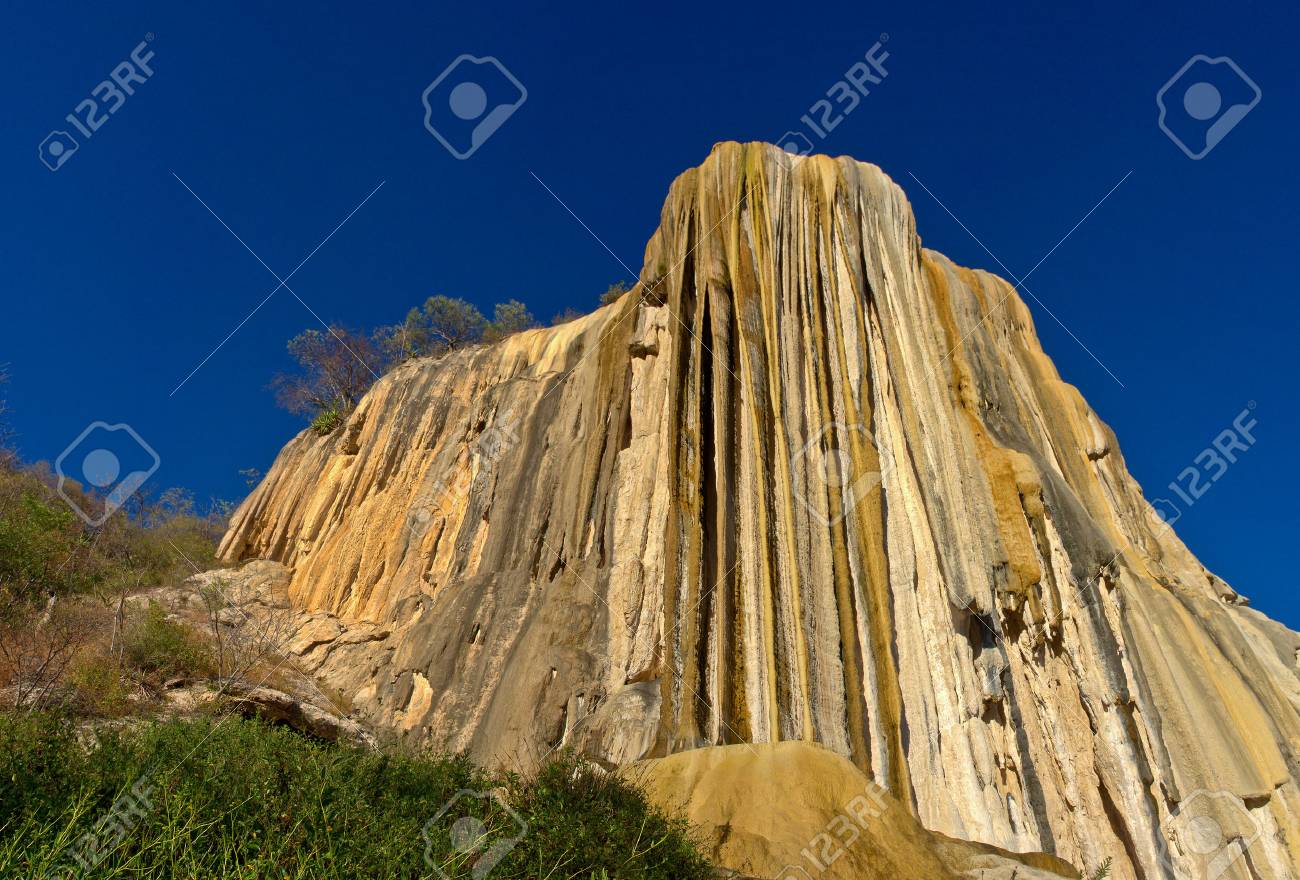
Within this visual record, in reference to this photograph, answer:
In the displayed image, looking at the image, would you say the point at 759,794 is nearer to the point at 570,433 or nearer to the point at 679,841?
the point at 679,841

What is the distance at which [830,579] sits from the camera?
1333 centimetres

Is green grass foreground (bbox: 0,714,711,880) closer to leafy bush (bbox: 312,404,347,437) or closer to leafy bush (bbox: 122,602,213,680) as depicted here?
leafy bush (bbox: 122,602,213,680)

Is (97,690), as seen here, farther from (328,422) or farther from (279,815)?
(328,422)

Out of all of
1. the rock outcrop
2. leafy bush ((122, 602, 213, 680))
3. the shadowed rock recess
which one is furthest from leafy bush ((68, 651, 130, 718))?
the rock outcrop

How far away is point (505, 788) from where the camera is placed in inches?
371

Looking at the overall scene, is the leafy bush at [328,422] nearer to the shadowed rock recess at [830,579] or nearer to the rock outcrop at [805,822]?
the shadowed rock recess at [830,579]

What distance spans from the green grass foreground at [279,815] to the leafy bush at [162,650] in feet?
15.4

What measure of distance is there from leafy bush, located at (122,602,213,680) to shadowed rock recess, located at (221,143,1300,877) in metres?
3.20

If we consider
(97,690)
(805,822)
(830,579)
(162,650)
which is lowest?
(97,690)

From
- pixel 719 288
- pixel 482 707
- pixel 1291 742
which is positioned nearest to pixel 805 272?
pixel 719 288

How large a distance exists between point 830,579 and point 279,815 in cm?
921

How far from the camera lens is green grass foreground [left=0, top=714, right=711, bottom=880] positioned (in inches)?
227

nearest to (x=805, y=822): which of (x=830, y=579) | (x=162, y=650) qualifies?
(x=830, y=579)

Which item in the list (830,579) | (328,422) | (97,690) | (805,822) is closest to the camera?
(805,822)
